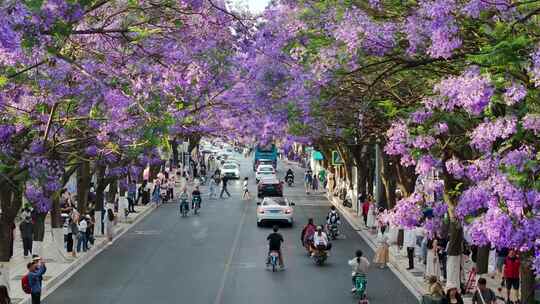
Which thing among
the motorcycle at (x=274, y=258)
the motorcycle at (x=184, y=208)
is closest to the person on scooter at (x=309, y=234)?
the motorcycle at (x=274, y=258)

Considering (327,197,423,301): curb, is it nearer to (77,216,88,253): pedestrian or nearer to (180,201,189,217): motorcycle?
(180,201,189,217): motorcycle

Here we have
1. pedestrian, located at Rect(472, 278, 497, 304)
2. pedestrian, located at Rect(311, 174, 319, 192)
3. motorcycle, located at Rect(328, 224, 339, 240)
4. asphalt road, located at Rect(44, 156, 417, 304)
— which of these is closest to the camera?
pedestrian, located at Rect(472, 278, 497, 304)

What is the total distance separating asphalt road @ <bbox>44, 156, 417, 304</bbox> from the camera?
2234cm

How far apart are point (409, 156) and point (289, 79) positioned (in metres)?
6.39

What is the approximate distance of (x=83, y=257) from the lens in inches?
1164

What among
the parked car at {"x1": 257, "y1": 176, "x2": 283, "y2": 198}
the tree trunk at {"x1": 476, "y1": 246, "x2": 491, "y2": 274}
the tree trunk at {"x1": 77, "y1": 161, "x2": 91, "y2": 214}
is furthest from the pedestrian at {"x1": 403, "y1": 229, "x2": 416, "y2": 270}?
the parked car at {"x1": 257, "y1": 176, "x2": 283, "y2": 198}

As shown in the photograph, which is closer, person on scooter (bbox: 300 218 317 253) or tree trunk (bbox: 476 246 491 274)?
tree trunk (bbox: 476 246 491 274)

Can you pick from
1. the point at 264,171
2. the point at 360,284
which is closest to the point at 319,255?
the point at 360,284

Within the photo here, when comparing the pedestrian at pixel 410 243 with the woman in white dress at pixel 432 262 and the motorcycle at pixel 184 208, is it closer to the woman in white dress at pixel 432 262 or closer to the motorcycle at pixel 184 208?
the woman in white dress at pixel 432 262

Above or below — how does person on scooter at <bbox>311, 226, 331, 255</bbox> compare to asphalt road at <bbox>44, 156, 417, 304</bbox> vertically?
above

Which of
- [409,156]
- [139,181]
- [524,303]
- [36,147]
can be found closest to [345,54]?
[409,156]

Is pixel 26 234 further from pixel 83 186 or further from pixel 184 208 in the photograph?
pixel 184 208

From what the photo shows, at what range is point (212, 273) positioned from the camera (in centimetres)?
2612

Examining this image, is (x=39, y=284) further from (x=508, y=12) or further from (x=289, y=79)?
(x=508, y=12)
